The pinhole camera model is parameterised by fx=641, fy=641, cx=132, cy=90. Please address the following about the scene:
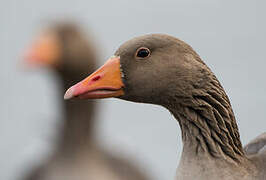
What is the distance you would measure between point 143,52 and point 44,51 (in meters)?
5.43

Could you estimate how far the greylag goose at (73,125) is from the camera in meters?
9.05

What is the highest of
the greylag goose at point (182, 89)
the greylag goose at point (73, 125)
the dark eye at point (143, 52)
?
the dark eye at point (143, 52)

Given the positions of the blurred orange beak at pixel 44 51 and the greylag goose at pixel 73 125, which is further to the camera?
the greylag goose at pixel 73 125

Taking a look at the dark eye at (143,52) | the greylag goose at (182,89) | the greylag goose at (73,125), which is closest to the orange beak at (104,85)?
the greylag goose at (182,89)

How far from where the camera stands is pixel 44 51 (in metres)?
9.20

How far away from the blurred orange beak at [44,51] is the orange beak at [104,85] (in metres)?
4.95

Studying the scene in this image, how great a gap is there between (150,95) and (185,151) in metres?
0.41

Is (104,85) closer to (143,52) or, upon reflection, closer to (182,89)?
(143,52)

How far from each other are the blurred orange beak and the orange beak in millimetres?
→ 4953

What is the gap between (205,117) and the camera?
3.97 metres

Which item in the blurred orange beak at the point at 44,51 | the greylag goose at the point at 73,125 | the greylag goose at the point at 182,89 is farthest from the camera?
the greylag goose at the point at 73,125

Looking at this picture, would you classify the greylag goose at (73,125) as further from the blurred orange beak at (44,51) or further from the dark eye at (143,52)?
the dark eye at (143,52)

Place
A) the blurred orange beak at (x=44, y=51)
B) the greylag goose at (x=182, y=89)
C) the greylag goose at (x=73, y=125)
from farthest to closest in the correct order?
the greylag goose at (x=73, y=125) < the blurred orange beak at (x=44, y=51) < the greylag goose at (x=182, y=89)

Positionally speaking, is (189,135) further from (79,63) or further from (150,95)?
(79,63)
